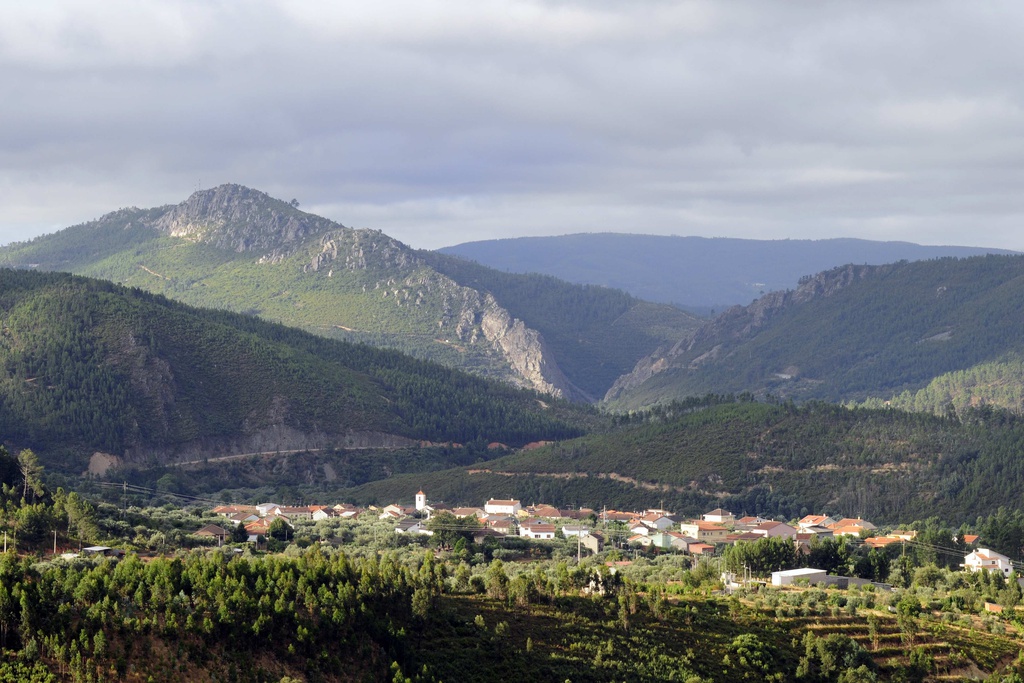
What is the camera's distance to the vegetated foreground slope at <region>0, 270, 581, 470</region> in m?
158

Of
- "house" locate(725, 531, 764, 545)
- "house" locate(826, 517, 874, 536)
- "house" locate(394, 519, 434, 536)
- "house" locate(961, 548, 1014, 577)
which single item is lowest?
"house" locate(961, 548, 1014, 577)

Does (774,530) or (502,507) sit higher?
(502,507)

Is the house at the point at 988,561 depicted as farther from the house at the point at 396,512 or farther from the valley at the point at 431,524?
the house at the point at 396,512

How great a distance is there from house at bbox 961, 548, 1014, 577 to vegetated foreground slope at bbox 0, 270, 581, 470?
8199cm

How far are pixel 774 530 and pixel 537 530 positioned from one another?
15.5m

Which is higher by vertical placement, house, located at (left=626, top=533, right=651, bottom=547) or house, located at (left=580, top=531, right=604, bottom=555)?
house, located at (left=580, top=531, right=604, bottom=555)

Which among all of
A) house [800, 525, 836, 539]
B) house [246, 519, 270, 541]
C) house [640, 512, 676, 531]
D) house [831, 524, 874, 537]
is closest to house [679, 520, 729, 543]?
house [640, 512, 676, 531]

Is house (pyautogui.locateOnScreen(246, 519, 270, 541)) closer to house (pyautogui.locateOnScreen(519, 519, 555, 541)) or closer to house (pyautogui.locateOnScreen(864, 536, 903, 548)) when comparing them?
house (pyautogui.locateOnScreen(519, 519, 555, 541))

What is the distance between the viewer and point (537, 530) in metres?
106

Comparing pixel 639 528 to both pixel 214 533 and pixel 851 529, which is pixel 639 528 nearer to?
pixel 851 529

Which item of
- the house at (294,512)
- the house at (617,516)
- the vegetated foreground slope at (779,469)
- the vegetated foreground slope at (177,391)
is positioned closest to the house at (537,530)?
the house at (617,516)

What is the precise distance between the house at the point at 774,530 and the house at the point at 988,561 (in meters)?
11.0

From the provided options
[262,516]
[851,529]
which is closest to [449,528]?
[262,516]

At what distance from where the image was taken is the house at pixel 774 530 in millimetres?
107125
